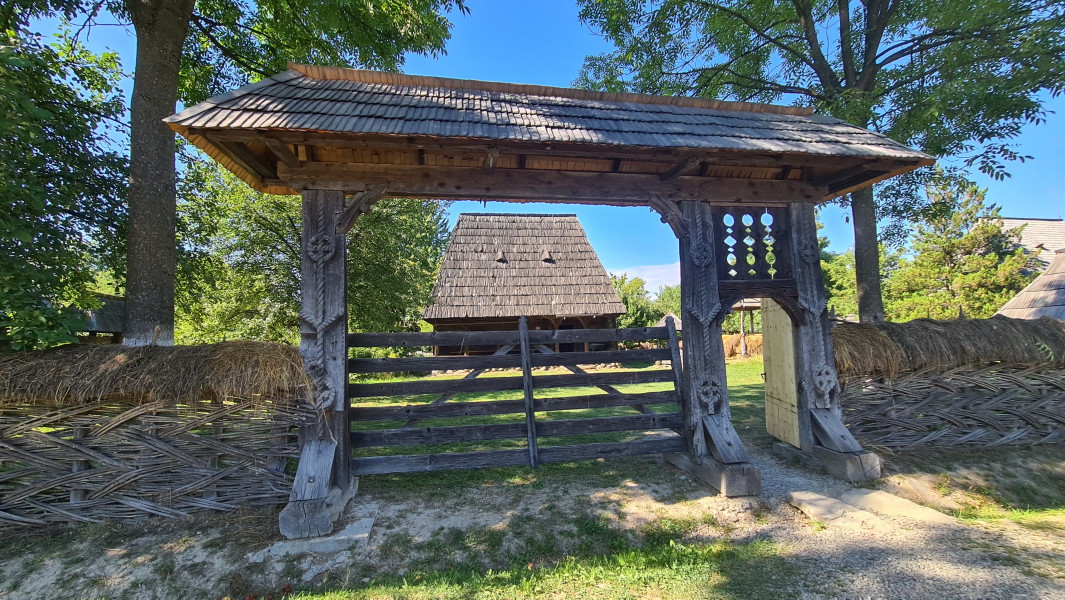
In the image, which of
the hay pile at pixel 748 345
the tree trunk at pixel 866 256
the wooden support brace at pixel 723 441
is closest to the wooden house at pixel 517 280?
the hay pile at pixel 748 345

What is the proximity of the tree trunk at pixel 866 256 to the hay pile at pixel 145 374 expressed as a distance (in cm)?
836

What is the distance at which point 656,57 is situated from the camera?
29.7 ft

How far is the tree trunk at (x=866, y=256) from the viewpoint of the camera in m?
6.90

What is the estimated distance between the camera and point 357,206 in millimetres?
4246

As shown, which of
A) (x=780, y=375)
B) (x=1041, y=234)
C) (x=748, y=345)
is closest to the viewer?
(x=780, y=375)

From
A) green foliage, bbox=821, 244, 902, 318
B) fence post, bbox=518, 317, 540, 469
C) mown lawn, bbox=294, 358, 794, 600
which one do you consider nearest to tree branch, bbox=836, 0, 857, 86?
fence post, bbox=518, 317, 540, 469

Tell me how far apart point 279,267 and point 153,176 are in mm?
4745

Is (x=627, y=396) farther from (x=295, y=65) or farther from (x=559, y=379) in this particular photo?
(x=295, y=65)

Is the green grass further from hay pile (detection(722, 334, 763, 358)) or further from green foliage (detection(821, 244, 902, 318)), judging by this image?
green foliage (detection(821, 244, 902, 318))

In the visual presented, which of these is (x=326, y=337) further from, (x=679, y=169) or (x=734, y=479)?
(x=734, y=479)

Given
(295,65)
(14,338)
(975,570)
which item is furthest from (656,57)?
(14,338)

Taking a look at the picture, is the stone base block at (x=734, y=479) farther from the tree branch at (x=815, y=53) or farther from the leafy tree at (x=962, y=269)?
the leafy tree at (x=962, y=269)

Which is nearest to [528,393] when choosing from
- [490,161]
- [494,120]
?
[490,161]

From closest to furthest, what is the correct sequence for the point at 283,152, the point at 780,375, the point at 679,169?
1. the point at 283,152
2. the point at 679,169
3. the point at 780,375
